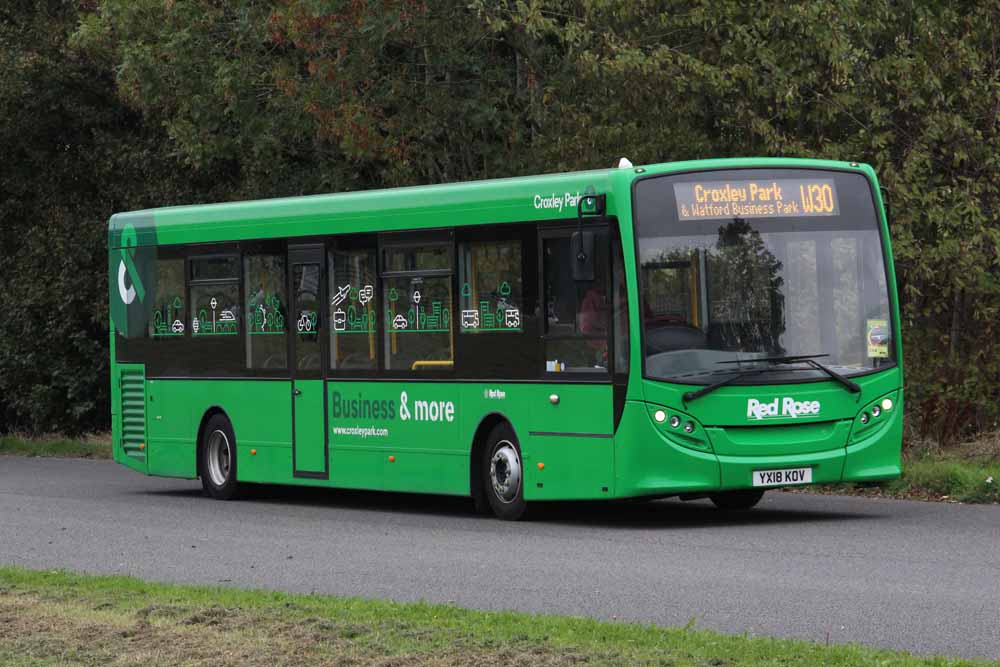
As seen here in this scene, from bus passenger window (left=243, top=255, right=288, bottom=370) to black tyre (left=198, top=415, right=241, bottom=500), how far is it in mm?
903

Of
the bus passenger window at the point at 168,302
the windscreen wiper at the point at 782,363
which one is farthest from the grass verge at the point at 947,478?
the bus passenger window at the point at 168,302

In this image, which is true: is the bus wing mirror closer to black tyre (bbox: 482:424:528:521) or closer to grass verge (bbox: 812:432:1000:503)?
black tyre (bbox: 482:424:528:521)

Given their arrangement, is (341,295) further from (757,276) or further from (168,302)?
(757,276)

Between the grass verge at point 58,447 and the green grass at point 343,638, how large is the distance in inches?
729

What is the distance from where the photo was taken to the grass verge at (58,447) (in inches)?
1188

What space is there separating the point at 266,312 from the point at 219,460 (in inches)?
77.1

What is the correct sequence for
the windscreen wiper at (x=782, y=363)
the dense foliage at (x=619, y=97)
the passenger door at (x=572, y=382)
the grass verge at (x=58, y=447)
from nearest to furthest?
the windscreen wiper at (x=782, y=363) < the passenger door at (x=572, y=382) < the dense foliage at (x=619, y=97) < the grass verge at (x=58, y=447)

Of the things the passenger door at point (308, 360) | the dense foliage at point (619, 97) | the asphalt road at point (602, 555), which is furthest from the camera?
the dense foliage at point (619, 97)

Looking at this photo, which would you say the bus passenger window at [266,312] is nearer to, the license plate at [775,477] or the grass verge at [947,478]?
the grass verge at [947,478]

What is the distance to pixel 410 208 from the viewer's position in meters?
18.3

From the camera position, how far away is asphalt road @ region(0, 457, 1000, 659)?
36.3ft

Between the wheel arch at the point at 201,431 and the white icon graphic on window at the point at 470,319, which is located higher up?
the white icon graphic on window at the point at 470,319

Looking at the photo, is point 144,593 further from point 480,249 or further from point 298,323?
point 298,323

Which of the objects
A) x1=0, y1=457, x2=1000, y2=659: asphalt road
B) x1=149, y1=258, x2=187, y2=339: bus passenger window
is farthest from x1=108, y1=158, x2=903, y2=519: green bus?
x1=149, y1=258, x2=187, y2=339: bus passenger window
